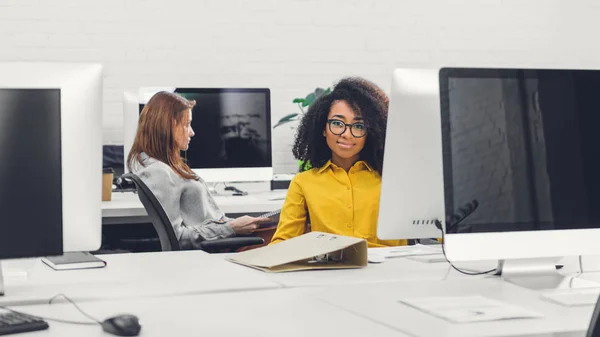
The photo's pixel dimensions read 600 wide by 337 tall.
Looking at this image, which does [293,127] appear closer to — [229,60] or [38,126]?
[229,60]

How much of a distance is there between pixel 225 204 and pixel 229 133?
0.51m

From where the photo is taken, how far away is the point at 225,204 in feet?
11.5

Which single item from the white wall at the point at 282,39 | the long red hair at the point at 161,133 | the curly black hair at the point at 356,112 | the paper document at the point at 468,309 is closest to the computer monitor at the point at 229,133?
the long red hair at the point at 161,133

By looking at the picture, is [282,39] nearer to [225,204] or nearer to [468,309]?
[225,204]

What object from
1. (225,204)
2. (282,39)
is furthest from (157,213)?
(282,39)

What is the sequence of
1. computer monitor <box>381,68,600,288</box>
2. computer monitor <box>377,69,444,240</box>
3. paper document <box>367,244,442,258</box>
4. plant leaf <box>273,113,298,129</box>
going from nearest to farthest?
computer monitor <box>381,68,600,288</box> → computer monitor <box>377,69,444,240</box> → paper document <box>367,244,442,258</box> → plant leaf <box>273,113,298,129</box>

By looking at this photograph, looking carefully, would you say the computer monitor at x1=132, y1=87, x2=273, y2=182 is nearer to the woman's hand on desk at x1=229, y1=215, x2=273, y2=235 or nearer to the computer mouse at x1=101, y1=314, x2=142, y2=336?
the woman's hand on desk at x1=229, y1=215, x2=273, y2=235

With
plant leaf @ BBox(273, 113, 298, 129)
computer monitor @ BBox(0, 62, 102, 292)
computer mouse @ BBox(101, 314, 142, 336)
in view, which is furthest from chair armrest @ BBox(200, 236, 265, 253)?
plant leaf @ BBox(273, 113, 298, 129)

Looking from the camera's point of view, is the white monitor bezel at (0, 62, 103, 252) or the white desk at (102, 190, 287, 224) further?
the white desk at (102, 190, 287, 224)

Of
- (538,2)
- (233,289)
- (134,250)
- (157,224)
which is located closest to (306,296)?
(233,289)

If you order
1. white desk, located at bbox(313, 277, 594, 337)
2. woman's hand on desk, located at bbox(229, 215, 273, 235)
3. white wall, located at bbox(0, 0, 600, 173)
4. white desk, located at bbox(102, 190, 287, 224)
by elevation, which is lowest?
white desk, located at bbox(313, 277, 594, 337)

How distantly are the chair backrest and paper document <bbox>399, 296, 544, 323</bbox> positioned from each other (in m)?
1.31

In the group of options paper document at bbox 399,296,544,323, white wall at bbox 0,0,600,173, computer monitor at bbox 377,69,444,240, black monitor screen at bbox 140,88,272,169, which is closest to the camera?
paper document at bbox 399,296,544,323

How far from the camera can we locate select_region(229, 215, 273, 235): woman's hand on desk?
9.86ft
